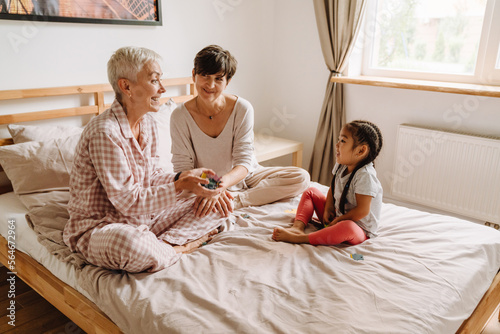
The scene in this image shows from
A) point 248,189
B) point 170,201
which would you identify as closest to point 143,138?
point 170,201

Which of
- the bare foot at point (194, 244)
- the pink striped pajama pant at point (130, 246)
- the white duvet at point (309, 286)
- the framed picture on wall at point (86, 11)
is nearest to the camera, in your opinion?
the white duvet at point (309, 286)

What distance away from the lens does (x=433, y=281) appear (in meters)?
1.47

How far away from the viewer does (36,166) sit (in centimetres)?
209

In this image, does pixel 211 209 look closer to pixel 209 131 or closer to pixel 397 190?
pixel 209 131

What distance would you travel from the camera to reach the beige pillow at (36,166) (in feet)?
6.81

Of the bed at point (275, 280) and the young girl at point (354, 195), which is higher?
the young girl at point (354, 195)

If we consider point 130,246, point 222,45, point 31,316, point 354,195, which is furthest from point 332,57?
point 31,316

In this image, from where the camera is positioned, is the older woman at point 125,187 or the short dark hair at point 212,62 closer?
the older woman at point 125,187

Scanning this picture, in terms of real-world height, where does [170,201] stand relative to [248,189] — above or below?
above

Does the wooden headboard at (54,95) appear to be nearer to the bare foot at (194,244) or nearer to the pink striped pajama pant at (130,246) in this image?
the pink striped pajama pant at (130,246)

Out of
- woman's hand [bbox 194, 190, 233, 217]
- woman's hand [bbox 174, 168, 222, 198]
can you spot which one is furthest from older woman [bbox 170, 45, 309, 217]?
woman's hand [bbox 174, 168, 222, 198]

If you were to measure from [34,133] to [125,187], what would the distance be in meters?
1.00

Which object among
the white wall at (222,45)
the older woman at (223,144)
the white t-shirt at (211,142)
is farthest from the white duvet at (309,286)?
the white wall at (222,45)

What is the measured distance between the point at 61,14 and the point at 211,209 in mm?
1475
